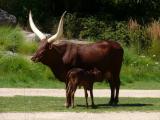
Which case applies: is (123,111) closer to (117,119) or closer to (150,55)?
(117,119)

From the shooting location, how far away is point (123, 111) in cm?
1528

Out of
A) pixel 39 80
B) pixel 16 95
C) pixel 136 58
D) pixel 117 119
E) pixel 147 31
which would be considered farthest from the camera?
pixel 147 31

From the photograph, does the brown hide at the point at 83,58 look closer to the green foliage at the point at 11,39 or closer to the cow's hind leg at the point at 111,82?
the cow's hind leg at the point at 111,82

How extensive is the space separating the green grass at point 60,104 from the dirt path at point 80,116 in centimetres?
66

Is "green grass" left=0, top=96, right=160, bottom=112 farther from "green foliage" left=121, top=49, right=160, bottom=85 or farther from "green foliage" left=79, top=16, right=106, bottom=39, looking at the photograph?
"green foliage" left=79, top=16, right=106, bottom=39

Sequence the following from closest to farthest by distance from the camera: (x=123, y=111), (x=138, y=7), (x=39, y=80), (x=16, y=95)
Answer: (x=123, y=111)
(x=16, y=95)
(x=39, y=80)
(x=138, y=7)

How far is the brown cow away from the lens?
16.0 meters

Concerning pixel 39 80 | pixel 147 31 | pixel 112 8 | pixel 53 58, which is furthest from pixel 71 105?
pixel 112 8

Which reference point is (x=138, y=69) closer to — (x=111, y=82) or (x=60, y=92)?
(x=60, y=92)

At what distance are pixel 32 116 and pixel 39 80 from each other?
28.9 ft

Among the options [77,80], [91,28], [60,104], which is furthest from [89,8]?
[77,80]

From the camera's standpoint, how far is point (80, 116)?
1436cm

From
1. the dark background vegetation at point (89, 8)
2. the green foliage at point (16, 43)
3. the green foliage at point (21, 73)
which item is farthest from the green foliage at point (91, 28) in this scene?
the green foliage at point (21, 73)

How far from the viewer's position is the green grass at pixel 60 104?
15.5 metres
